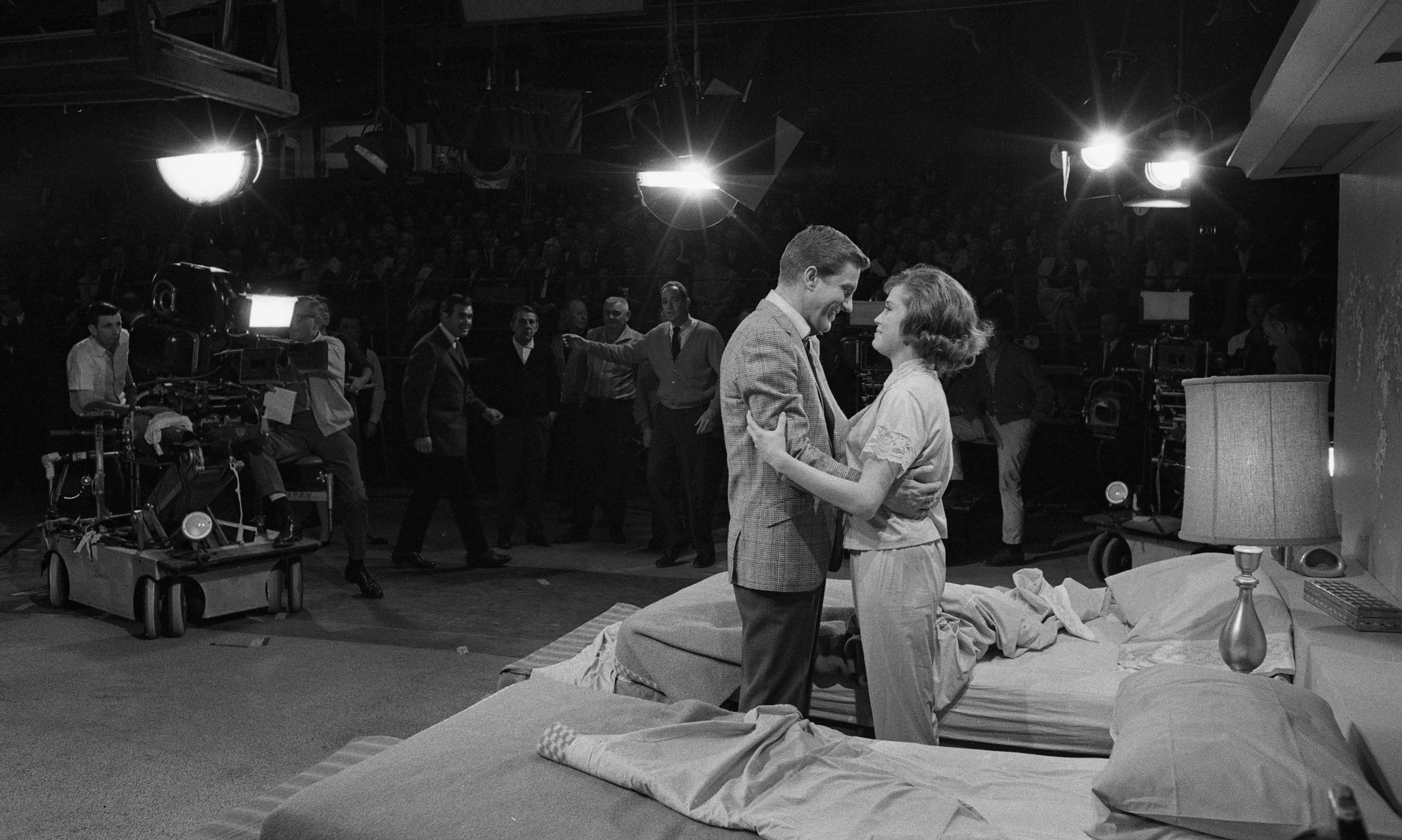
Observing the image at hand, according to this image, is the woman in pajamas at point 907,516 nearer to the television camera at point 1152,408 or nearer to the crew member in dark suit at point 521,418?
the television camera at point 1152,408

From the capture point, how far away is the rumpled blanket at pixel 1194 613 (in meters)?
3.35

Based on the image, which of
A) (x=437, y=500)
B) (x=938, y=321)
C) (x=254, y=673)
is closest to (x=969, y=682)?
(x=938, y=321)

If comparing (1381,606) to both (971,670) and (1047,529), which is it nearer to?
(971,670)

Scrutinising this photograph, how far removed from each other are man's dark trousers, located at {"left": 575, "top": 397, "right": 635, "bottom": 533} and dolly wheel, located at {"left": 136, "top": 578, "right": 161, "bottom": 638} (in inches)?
132

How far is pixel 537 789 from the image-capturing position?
7.80 feet

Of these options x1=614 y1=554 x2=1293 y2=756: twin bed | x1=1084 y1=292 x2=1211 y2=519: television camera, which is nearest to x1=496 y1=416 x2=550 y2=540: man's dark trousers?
x1=1084 y1=292 x2=1211 y2=519: television camera

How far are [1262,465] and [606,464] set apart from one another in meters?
6.31

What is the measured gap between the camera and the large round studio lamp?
29.3ft

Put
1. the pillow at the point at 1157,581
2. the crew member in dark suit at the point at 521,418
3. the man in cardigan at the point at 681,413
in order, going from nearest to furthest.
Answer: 1. the pillow at the point at 1157,581
2. the man in cardigan at the point at 681,413
3. the crew member in dark suit at the point at 521,418

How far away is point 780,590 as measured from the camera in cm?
316

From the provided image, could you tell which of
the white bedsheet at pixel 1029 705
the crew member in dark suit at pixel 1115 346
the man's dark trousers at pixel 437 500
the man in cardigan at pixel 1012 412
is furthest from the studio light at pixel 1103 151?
the white bedsheet at pixel 1029 705

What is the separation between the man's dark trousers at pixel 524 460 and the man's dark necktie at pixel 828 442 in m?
5.25

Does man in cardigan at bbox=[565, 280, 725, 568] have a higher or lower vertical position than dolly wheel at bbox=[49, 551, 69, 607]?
higher

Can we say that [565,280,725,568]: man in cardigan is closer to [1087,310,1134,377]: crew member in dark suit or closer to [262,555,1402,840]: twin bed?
[1087,310,1134,377]: crew member in dark suit
